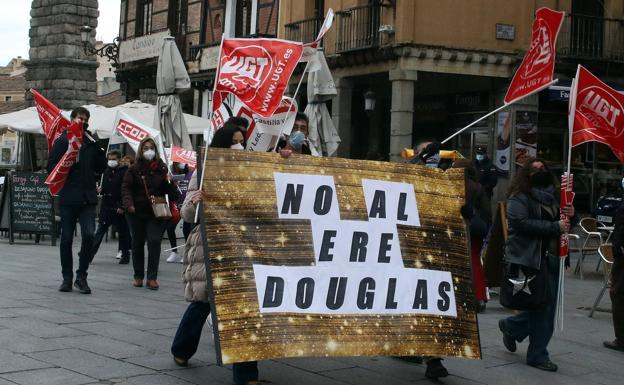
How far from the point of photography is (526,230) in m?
7.42

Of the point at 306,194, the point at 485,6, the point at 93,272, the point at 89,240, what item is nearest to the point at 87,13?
the point at 485,6

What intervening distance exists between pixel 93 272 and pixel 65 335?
17.0ft

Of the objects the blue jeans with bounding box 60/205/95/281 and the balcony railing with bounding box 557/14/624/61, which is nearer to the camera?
the blue jeans with bounding box 60/205/95/281

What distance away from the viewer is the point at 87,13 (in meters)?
32.8

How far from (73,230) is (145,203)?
4.47ft

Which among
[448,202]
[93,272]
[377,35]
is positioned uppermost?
[377,35]

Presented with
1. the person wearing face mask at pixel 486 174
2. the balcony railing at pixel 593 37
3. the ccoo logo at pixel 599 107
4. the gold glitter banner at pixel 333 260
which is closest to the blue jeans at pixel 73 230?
the gold glitter banner at pixel 333 260

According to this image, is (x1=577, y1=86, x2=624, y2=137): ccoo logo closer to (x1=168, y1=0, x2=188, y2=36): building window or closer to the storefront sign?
the storefront sign

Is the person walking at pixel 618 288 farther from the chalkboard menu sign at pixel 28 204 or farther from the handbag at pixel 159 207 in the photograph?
the chalkboard menu sign at pixel 28 204

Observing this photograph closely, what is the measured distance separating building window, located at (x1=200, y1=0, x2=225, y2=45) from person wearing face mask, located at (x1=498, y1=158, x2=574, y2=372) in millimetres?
24454

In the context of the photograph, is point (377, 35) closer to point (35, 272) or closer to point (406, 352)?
point (35, 272)

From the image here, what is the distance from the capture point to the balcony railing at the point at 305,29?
26.6 metres

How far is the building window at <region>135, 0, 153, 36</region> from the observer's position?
116 ft

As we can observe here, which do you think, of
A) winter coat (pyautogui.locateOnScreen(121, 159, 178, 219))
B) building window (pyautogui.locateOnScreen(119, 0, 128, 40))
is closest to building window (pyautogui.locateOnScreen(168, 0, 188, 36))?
building window (pyautogui.locateOnScreen(119, 0, 128, 40))
